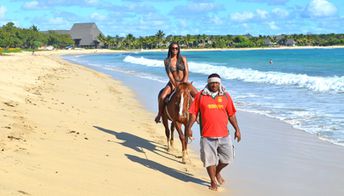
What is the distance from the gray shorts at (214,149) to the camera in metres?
6.29

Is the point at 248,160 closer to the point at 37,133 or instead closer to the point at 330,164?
the point at 330,164

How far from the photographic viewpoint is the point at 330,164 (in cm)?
784

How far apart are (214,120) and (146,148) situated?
123 inches

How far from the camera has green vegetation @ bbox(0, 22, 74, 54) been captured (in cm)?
10406

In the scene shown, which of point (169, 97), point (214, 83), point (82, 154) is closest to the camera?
point (214, 83)

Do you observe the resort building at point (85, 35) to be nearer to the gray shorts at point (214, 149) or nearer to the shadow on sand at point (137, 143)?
the shadow on sand at point (137, 143)

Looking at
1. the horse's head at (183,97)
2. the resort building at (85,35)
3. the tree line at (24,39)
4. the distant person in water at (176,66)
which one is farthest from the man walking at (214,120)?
the resort building at (85,35)

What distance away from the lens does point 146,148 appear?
9.11m

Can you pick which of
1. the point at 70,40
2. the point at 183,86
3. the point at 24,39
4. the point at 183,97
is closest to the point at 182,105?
the point at 183,97

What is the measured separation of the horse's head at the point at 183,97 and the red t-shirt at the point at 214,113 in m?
1.60

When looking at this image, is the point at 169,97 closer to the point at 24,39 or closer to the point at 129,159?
the point at 129,159

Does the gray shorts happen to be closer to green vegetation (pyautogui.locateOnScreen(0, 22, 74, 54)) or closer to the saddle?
the saddle

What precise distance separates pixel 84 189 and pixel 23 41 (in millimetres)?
115134

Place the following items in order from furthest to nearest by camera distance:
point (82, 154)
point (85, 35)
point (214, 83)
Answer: point (85, 35) < point (82, 154) < point (214, 83)
